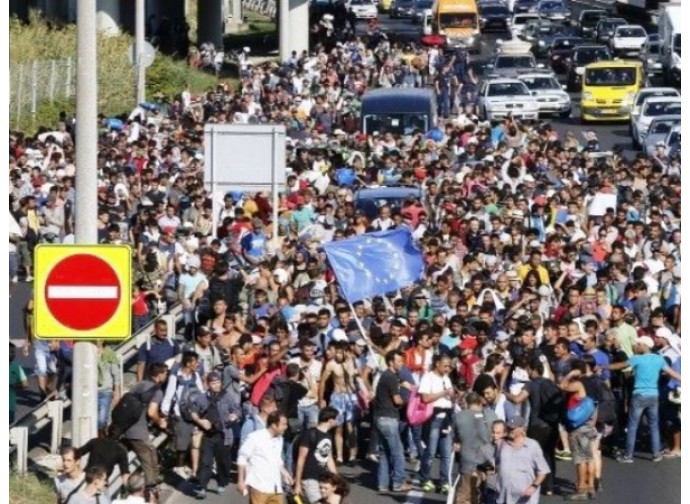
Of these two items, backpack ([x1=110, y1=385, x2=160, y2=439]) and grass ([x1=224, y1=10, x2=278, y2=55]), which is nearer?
backpack ([x1=110, y1=385, x2=160, y2=439])

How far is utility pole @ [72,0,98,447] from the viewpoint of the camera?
17.9 metres

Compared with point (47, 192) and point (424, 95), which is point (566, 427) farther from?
point (424, 95)

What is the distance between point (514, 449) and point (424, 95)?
30016mm

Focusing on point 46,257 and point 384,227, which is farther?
point 384,227

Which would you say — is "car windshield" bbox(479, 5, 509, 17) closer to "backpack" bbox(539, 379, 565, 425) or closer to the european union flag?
the european union flag

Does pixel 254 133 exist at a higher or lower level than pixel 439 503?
higher

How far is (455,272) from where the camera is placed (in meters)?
26.9

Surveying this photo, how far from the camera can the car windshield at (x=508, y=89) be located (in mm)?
53531

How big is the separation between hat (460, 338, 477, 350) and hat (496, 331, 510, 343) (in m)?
0.22

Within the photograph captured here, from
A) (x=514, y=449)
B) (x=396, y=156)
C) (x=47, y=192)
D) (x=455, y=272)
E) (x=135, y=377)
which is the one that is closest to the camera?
(x=514, y=449)

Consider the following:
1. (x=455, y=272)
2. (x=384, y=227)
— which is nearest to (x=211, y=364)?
(x=455, y=272)

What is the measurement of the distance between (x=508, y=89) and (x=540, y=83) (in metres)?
2.54

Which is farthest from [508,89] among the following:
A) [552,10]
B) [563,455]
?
[552,10]

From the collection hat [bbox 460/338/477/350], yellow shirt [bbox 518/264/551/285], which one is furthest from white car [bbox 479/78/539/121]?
hat [bbox 460/338/477/350]
